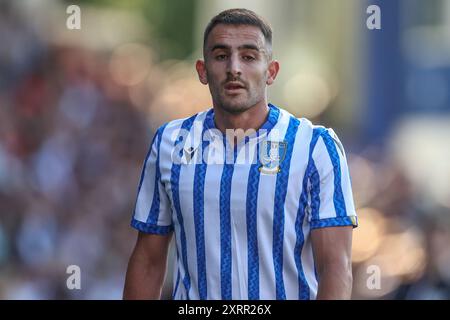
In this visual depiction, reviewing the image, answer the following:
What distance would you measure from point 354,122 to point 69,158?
736 cm

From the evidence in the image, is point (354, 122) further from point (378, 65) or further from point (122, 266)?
point (122, 266)

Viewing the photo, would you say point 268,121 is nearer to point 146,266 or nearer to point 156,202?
point 156,202

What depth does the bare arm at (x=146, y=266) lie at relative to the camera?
5617mm

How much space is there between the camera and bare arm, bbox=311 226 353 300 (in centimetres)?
512

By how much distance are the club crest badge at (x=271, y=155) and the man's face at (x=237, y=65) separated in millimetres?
183

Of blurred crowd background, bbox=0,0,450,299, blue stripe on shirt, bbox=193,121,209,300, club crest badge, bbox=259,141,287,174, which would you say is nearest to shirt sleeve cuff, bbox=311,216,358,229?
club crest badge, bbox=259,141,287,174

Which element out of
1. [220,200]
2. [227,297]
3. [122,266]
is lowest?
[122,266]

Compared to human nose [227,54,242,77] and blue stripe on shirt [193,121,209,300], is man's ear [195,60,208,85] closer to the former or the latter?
human nose [227,54,242,77]

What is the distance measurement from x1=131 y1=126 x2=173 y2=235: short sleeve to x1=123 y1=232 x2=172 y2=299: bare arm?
0.15 ft

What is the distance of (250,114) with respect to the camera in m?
5.41

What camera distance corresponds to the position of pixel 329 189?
17.3 feet

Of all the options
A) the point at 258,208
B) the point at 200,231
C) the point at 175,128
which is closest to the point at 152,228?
the point at 200,231
